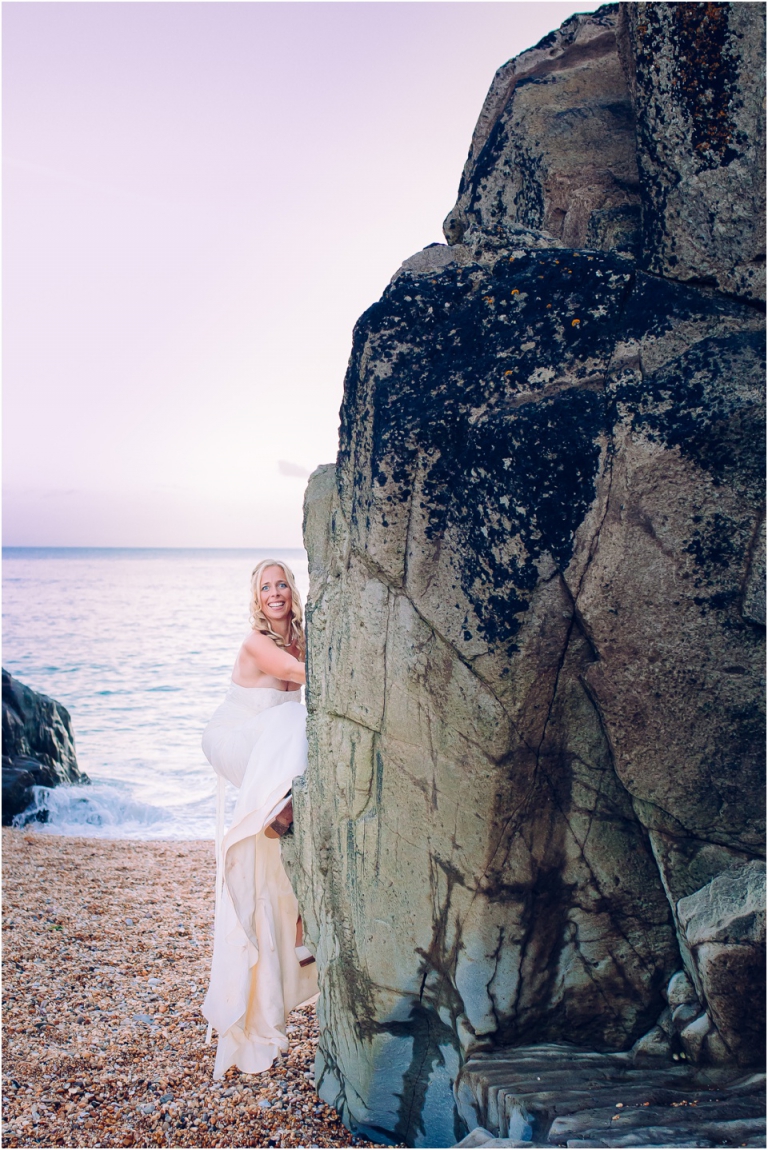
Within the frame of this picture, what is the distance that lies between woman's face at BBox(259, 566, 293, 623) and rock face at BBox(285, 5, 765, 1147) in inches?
54.2

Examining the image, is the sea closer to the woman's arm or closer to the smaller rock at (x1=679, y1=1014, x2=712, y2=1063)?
the woman's arm

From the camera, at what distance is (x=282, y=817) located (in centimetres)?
445

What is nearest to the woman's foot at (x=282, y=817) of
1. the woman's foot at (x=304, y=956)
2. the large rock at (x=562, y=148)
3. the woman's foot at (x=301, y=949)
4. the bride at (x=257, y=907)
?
the bride at (x=257, y=907)

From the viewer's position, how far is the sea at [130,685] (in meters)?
12.0

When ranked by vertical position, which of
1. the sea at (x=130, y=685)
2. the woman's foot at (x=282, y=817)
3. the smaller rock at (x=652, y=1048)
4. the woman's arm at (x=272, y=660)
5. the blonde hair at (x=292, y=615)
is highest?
the blonde hair at (x=292, y=615)

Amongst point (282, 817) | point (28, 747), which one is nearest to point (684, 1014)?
point (282, 817)

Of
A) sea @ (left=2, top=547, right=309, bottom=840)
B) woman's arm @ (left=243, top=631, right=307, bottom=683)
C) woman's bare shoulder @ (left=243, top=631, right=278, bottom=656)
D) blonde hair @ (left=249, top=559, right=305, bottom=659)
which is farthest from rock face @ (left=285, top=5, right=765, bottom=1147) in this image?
sea @ (left=2, top=547, right=309, bottom=840)

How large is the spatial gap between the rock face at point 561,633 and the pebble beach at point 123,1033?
2.23ft

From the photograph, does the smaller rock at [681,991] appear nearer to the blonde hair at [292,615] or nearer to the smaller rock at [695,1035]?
the smaller rock at [695,1035]

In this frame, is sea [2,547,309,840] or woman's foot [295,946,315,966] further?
sea [2,547,309,840]

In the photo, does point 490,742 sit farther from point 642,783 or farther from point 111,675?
point 111,675

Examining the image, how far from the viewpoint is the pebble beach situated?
417cm

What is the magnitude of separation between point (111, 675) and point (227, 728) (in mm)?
21807

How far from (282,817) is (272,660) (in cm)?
107
